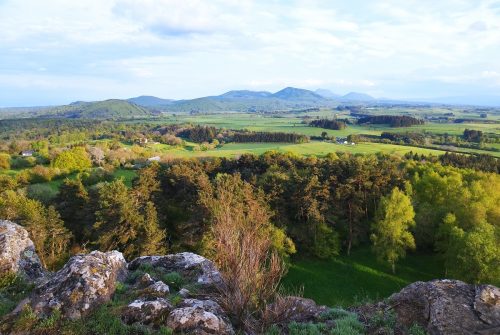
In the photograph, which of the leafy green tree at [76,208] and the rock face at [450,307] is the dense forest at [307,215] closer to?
the leafy green tree at [76,208]

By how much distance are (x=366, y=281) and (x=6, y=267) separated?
31.3 m

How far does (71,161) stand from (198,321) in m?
82.7

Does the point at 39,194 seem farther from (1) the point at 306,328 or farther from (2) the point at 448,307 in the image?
(2) the point at 448,307

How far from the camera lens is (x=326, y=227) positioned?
3834 centimetres

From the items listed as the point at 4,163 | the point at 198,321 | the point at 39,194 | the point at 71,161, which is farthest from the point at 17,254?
the point at 4,163

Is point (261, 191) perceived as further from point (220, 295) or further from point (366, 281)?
point (220, 295)

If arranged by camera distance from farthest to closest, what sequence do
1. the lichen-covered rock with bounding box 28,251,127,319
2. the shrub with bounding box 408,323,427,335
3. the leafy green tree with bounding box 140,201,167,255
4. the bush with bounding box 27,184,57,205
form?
the bush with bounding box 27,184,57,205
the leafy green tree with bounding box 140,201,167,255
the shrub with bounding box 408,323,427,335
the lichen-covered rock with bounding box 28,251,127,319

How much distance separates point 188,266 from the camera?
14258 mm

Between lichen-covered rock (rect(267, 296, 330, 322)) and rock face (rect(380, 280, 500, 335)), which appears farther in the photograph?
lichen-covered rock (rect(267, 296, 330, 322))

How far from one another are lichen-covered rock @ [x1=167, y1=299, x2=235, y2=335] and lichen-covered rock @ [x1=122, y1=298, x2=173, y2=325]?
323 mm

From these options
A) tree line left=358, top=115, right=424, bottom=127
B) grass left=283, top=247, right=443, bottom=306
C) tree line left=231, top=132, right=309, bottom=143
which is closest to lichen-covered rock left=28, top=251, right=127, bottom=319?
grass left=283, top=247, right=443, bottom=306

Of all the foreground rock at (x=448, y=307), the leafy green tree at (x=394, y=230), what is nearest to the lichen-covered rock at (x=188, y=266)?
the foreground rock at (x=448, y=307)

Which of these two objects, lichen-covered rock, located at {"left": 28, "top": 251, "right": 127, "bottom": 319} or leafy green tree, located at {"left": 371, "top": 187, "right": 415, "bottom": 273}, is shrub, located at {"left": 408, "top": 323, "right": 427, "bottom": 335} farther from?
leafy green tree, located at {"left": 371, "top": 187, "right": 415, "bottom": 273}

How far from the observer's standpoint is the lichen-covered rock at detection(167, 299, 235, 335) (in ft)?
30.3
